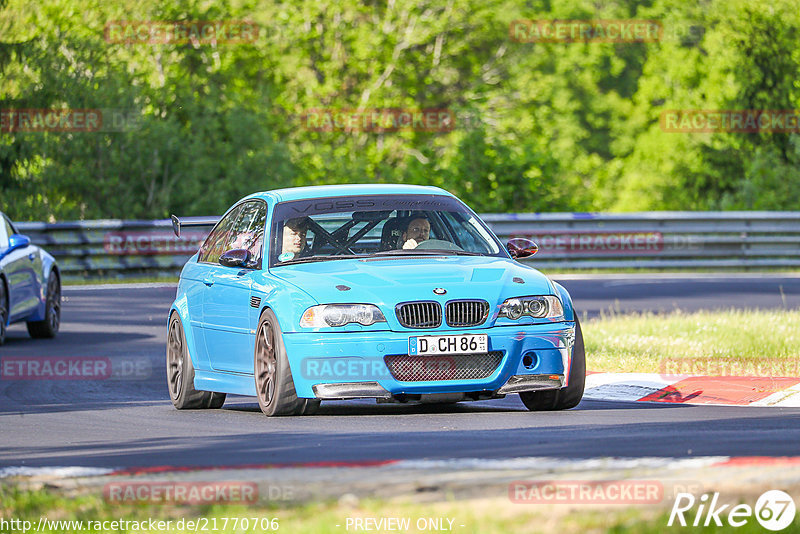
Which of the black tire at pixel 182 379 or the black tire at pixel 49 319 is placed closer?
the black tire at pixel 182 379

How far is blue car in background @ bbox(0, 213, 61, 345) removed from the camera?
57.0 feet

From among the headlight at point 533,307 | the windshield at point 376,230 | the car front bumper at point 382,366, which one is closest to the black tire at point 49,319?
the windshield at point 376,230

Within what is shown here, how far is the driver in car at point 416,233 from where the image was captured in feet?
37.9

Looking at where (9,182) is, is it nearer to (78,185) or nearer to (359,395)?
(78,185)

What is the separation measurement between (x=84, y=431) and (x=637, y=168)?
5034 centimetres

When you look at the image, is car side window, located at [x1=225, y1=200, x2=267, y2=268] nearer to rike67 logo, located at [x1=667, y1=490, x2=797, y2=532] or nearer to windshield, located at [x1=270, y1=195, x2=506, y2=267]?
windshield, located at [x1=270, y1=195, x2=506, y2=267]

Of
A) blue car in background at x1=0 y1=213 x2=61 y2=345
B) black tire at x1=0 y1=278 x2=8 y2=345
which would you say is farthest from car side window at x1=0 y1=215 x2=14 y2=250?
black tire at x1=0 y1=278 x2=8 y2=345

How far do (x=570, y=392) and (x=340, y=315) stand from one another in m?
1.65

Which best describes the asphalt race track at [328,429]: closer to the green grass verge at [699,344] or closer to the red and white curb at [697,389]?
the red and white curb at [697,389]

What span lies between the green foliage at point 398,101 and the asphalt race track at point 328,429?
17.9 meters

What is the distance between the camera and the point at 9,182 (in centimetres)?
3206

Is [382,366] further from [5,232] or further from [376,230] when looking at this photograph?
[5,232]

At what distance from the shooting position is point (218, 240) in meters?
12.6

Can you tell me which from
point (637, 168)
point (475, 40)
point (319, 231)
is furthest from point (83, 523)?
point (637, 168)
